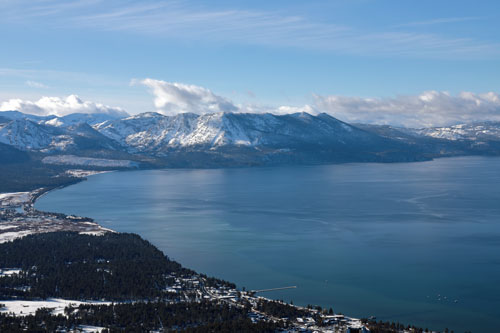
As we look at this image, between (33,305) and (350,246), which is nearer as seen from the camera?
(33,305)

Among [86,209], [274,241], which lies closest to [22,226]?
[86,209]

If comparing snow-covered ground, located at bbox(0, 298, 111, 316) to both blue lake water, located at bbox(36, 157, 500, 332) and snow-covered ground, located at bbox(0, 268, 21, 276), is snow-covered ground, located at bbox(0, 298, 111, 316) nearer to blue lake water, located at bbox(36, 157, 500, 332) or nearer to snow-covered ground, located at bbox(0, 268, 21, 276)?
snow-covered ground, located at bbox(0, 268, 21, 276)

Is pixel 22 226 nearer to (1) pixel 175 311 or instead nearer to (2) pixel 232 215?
(2) pixel 232 215

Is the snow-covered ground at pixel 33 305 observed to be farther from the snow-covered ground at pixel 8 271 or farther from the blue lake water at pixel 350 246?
the blue lake water at pixel 350 246

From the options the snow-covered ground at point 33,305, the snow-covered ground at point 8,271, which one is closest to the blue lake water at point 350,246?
the snow-covered ground at point 33,305

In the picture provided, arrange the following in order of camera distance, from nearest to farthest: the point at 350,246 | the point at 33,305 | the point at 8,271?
the point at 33,305
the point at 8,271
the point at 350,246

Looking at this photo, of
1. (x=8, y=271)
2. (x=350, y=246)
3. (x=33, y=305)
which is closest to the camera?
(x=33, y=305)

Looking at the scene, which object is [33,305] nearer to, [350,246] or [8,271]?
[8,271]

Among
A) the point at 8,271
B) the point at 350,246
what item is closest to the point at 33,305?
the point at 8,271
